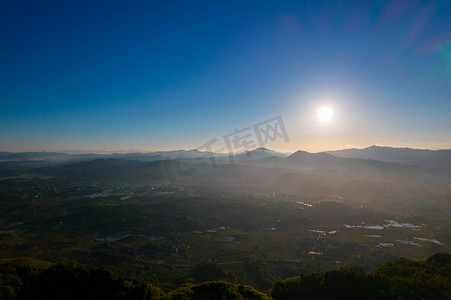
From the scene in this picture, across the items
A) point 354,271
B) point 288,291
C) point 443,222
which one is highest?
point 354,271

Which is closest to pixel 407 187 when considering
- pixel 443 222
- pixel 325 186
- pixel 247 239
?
pixel 325 186

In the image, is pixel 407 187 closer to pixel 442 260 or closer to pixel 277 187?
pixel 277 187

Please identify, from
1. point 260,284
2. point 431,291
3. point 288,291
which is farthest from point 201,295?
point 260,284

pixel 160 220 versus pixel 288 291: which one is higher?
pixel 288 291

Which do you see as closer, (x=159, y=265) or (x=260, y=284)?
(x=260, y=284)

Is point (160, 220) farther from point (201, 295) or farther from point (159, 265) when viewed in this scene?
point (201, 295)

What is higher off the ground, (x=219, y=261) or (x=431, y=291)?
(x=431, y=291)

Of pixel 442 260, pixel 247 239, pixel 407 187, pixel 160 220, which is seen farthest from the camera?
pixel 407 187

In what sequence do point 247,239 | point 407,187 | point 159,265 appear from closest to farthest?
point 159,265 < point 247,239 < point 407,187

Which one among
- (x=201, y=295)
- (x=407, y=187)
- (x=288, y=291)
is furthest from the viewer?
(x=407, y=187)
